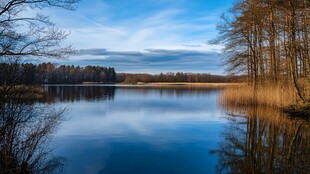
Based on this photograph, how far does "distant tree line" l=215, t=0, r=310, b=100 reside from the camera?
1367 centimetres

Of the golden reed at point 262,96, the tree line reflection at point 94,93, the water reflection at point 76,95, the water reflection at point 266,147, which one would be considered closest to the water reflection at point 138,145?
the water reflection at point 266,147

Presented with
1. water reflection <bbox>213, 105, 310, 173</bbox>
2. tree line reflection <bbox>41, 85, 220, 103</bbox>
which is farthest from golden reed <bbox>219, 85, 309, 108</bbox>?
tree line reflection <bbox>41, 85, 220, 103</bbox>

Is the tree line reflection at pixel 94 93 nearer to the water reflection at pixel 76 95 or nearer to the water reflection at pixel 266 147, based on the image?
the water reflection at pixel 76 95

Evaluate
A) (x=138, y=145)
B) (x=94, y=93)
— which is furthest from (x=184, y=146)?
(x=94, y=93)

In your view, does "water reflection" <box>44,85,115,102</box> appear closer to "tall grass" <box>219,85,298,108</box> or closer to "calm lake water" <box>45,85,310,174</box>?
"calm lake water" <box>45,85,310,174</box>

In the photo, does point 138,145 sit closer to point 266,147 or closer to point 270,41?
point 266,147

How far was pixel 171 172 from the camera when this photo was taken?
601 centimetres

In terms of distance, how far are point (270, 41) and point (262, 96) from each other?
148 inches

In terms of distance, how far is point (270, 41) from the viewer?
18.4m

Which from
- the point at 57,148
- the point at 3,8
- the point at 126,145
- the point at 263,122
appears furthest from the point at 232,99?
the point at 3,8

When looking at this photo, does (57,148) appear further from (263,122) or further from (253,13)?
(253,13)

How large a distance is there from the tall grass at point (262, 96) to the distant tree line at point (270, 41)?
549 mm

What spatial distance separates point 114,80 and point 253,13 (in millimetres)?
102352

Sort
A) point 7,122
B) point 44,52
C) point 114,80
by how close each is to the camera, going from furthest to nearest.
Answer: point 114,80
point 44,52
point 7,122
